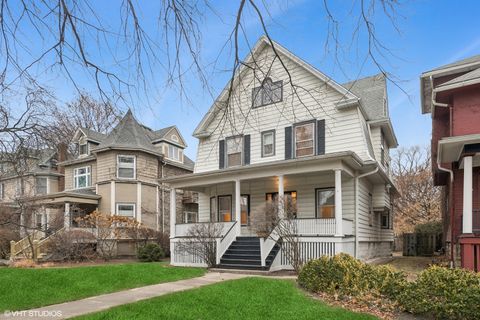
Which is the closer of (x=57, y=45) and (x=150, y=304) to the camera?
(x=57, y=45)

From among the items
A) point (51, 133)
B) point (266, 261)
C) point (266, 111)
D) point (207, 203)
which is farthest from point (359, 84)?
point (51, 133)

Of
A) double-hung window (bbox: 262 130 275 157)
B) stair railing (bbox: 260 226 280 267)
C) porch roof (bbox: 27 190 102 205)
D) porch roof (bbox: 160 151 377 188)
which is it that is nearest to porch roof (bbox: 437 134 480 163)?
porch roof (bbox: 160 151 377 188)

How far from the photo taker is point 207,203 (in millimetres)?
18234

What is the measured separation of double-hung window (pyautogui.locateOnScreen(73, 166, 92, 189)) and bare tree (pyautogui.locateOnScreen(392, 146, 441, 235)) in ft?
77.6

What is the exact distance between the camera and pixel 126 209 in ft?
75.0

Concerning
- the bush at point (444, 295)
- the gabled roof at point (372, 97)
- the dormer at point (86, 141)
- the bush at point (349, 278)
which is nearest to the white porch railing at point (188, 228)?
the bush at point (349, 278)

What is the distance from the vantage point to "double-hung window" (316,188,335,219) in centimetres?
1479

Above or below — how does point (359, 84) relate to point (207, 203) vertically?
above

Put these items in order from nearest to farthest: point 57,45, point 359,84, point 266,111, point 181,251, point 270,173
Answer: point 57,45 < point 270,173 < point 181,251 < point 266,111 < point 359,84

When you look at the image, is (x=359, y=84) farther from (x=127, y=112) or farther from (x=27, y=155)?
(x=127, y=112)

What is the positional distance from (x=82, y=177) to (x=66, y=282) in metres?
17.3

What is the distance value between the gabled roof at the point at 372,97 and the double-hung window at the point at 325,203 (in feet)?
12.3

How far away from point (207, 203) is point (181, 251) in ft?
11.7

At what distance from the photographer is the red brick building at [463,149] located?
10.3 metres
